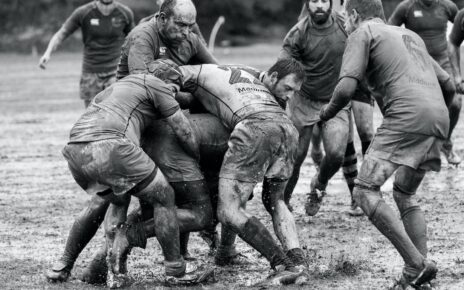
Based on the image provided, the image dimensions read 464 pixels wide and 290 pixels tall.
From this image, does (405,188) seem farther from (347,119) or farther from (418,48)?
Answer: (347,119)

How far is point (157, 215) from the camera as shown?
21.6 feet

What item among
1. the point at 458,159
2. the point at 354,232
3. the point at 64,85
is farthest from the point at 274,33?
the point at 354,232

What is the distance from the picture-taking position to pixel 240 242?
8109mm

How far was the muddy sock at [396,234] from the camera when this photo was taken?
6220mm

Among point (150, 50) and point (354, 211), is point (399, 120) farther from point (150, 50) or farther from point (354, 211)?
point (354, 211)

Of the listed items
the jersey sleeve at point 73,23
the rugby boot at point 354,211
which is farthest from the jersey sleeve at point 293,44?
the jersey sleeve at point 73,23

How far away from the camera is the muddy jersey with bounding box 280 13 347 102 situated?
29.7ft

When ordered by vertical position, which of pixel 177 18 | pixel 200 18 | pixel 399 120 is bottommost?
pixel 200 18

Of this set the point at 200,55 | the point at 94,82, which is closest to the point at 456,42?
the point at 200,55

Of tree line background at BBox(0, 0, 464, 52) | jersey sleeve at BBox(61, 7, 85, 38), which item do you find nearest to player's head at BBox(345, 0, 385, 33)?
jersey sleeve at BBox(61, 7, 85, 38)

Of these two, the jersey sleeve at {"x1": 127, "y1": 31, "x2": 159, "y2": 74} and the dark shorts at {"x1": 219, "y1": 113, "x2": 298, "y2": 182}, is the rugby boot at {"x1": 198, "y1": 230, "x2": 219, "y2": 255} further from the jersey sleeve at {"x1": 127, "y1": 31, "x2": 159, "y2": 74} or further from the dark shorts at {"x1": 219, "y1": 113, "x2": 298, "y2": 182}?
the jersey sleeve at {"x1": 127, "y1": 31, "x2": 159, "y2": 74}

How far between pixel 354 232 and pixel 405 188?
1.83 meters

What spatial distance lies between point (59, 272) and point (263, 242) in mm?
1442

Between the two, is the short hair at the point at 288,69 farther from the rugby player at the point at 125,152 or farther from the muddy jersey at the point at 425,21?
the muddy jersey at the point at 425,21
